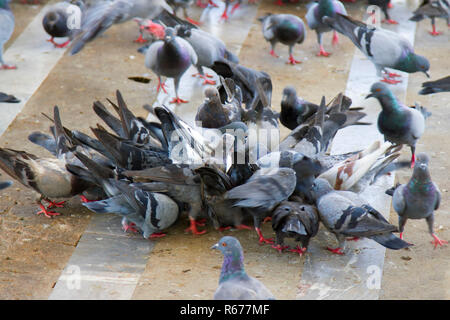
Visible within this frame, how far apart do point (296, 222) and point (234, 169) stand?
2.57 feet

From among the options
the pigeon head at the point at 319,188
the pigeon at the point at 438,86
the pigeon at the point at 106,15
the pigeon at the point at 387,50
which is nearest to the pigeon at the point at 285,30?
the pigeon at the point at 387,50

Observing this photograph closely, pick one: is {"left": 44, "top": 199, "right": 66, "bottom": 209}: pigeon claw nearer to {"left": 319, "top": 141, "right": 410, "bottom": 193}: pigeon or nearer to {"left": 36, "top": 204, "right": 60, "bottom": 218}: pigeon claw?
{"left": 36, "top": 204, "right": 60, "bottom": 218}: pigeon claw

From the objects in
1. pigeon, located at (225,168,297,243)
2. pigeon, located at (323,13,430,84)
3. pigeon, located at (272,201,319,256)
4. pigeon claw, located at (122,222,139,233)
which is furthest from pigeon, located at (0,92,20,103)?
pigeon, located at (323,13,430,84)

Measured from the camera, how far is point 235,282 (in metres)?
4.60

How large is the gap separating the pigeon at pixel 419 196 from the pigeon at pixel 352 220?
26 cm

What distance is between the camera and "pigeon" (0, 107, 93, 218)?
6.04 metres

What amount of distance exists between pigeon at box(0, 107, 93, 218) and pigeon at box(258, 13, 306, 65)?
145 inches

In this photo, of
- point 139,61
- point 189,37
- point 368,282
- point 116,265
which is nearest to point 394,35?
point 189,37

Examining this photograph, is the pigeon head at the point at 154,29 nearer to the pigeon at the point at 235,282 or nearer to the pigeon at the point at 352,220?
the pigeon at the point at 352,220

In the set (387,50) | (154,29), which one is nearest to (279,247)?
(387,50)

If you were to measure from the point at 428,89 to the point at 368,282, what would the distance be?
2.96m

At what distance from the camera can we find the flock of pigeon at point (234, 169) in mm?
5434

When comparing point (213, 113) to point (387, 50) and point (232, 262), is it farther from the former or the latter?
point (387, 50)

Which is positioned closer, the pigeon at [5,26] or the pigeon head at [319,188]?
the pigeon head at [319,188]
